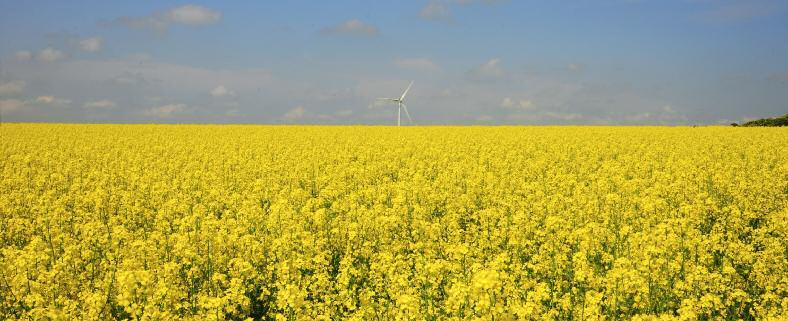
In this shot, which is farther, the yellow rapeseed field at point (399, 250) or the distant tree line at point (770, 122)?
the distant tree line at point (770, 122)

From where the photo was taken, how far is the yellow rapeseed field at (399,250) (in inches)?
221

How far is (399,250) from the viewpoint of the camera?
809cm

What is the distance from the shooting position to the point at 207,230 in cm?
805

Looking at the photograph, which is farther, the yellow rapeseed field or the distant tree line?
the distant tree line

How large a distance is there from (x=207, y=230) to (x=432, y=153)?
14.7 meters

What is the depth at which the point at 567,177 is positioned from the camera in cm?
1407

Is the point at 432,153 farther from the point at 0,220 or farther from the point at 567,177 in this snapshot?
the point at 0,220

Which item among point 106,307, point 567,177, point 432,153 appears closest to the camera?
point 106,307

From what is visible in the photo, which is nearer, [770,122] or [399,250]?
[399,250]

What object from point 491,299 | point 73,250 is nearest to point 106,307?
point 73,250

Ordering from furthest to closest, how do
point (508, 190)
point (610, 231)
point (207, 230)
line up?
point (508, 190) < point (610, 231) < point (207, 230)

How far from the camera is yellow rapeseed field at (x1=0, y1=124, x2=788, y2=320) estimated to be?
18.4ft

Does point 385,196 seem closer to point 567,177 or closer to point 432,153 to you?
point 567,177

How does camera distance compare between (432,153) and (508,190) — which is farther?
(432,153)
